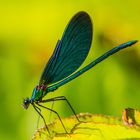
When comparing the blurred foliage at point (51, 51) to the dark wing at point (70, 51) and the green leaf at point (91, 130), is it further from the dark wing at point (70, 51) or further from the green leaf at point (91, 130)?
the green leaf at point (91, 130)

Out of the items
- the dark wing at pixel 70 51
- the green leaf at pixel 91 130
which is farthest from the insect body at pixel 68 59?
the green leaf at pixel 91 130

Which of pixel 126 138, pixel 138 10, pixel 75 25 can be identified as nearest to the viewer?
pixel 126 138

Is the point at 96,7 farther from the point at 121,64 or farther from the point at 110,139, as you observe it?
the point at 110,139

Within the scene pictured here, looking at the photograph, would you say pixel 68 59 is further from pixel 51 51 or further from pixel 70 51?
pixel 51 51

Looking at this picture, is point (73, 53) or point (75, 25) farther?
point (73, 53)

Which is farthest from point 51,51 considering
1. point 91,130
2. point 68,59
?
point 91,130

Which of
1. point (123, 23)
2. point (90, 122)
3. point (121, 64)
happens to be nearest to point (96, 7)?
point (123, 23)
